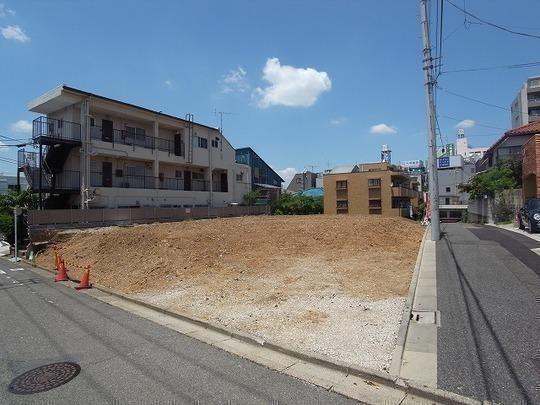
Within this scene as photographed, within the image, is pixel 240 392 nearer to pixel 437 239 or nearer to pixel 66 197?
pixel 437 239

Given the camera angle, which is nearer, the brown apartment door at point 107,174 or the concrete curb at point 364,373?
the concrete curb at point 364,373

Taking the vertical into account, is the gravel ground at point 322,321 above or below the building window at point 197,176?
below

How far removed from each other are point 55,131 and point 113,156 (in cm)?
401

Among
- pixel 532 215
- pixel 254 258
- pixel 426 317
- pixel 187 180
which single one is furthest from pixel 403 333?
pixel 187 180

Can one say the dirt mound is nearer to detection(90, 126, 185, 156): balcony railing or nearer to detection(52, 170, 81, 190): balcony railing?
detection(52, 170, 81, 190): balcony railing

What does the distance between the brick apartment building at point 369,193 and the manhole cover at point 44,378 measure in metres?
52.6

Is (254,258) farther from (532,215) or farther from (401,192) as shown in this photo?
(401,192)

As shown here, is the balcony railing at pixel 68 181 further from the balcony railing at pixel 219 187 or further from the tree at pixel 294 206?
the tree at pixel 294 206

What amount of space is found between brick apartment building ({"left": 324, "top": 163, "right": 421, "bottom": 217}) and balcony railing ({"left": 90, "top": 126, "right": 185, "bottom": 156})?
3126 cm

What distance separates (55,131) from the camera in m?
25.5

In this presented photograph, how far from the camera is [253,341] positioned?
5.42 metres

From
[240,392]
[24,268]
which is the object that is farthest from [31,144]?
[240,392]

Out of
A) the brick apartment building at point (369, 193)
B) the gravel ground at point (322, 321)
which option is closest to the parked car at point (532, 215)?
the gravel ground at point (322, 321)

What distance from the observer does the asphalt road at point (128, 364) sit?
392cm
